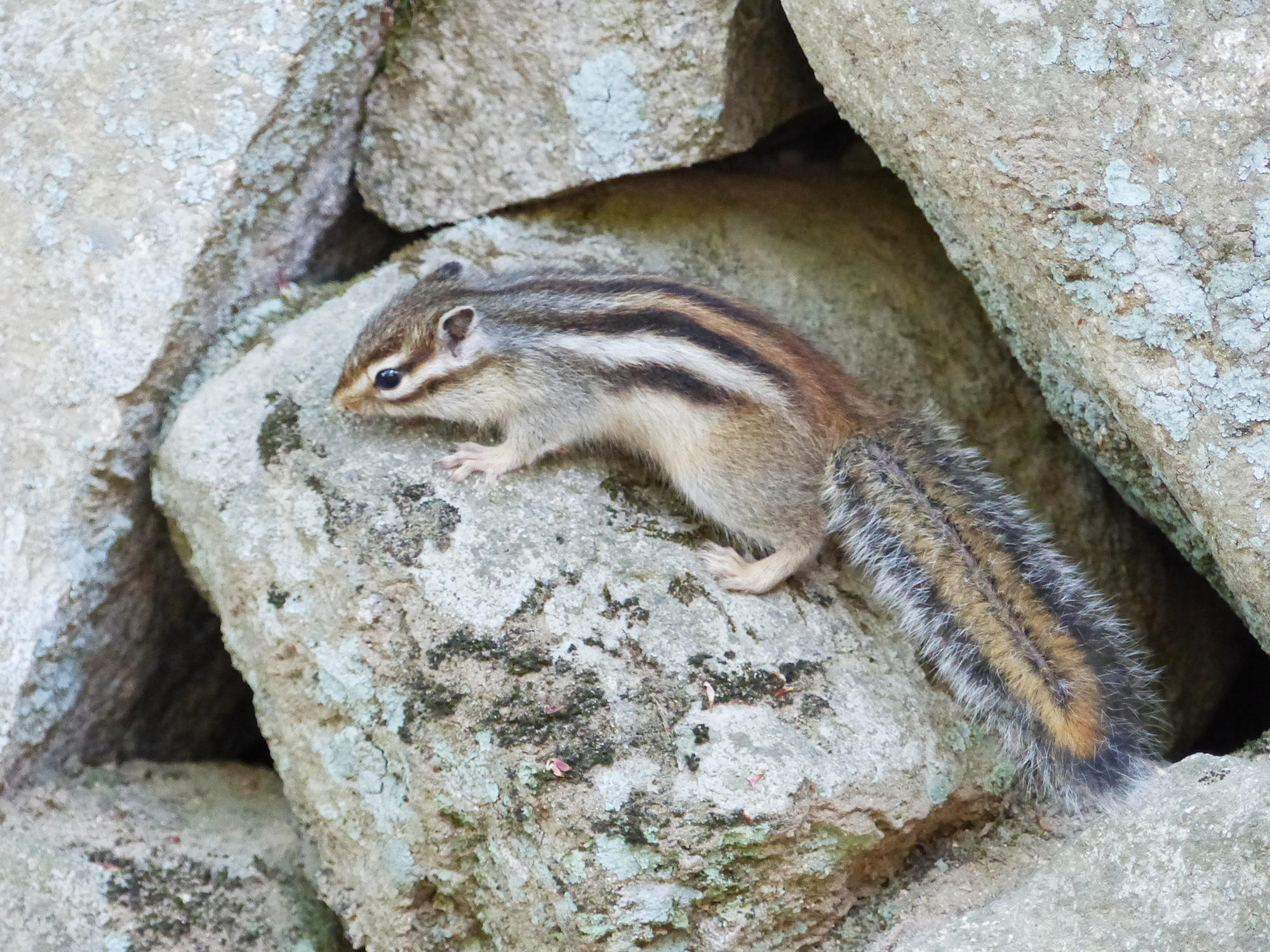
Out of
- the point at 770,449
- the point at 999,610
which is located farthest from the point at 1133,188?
the point at 770,449

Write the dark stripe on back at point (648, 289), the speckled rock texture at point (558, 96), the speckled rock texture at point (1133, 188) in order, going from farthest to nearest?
the speckled rock texture at point (558, 96) < the dark stripe on back at point (648, 289) < the speckled rock texture at point (1133, 188)

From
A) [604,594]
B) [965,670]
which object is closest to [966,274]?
[965,670]

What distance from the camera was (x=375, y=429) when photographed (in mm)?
4133

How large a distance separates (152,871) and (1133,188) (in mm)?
3574

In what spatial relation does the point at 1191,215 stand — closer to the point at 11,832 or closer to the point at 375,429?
the point at 375,429

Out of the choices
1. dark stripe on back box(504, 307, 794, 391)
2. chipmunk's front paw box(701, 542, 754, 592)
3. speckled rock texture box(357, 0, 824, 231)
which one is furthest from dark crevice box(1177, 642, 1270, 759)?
speckled rock texture box(357, 0, 824, 231)

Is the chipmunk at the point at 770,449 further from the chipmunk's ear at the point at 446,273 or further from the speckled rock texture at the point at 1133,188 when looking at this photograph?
the speckled rock texture at the point at 1133,188

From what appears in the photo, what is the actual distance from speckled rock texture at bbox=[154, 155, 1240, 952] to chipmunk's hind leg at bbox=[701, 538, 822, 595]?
4 cm

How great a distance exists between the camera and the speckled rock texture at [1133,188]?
10.3ft

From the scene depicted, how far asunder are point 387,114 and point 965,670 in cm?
293

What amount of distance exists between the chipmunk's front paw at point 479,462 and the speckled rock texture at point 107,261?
3.47 ft

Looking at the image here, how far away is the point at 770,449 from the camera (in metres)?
4.00

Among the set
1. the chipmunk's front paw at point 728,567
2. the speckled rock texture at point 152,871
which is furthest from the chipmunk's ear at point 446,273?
the speckled rock texture at point 152,871

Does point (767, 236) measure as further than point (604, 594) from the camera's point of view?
Yes
